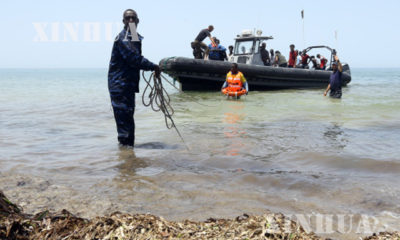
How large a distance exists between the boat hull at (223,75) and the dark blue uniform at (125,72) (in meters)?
9.03

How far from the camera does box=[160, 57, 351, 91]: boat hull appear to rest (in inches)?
538

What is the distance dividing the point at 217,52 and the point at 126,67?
10322 millimetres

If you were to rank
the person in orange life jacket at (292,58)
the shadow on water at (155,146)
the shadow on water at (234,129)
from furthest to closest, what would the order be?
the person in orange life jacket at (292,58) < the shadow on water at (155,146) < the shadow on water at (234,129)

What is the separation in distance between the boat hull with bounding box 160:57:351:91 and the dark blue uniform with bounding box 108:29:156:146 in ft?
29.6

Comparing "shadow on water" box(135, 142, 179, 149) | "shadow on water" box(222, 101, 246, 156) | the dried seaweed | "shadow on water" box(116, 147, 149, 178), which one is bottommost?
"shadow on water" box(116, 147, 149, 178)

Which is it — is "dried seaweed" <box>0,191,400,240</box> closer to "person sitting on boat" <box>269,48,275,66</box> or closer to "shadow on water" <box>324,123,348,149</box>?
"shadow on water" <box>324,123,348,149</box>

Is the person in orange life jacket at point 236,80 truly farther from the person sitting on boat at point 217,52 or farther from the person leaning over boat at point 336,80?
the person sitting on boat at point 217,52

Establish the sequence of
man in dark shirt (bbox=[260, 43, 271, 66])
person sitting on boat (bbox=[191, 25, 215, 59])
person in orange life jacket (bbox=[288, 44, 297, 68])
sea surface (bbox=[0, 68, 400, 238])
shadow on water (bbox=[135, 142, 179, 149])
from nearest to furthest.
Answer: sea surface (bbox=[0, 68, 400, 238]) < shadow on water (bbox=[135, 142, 179, 149]) < person sitting on boat (bbox=[191, 25, 215, 59]) < man in dark shirt (bbox=[260, 43, 271, 66]) < person in orange life jacket (bbox=[288, 44, 297, 68])

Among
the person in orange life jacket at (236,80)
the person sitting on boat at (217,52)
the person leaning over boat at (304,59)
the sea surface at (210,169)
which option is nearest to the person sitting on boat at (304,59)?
the person leaning over boat at (304,59)

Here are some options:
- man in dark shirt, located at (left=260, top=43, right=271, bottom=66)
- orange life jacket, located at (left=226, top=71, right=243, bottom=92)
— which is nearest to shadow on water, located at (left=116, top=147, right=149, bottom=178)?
orange life jacket, located at (left=226, top=71, right=243, bottom=92)

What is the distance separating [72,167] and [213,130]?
2.92m

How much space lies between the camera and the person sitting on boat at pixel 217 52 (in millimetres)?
14468

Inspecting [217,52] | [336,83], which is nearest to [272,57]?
[217,52]

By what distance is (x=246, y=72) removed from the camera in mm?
14641
